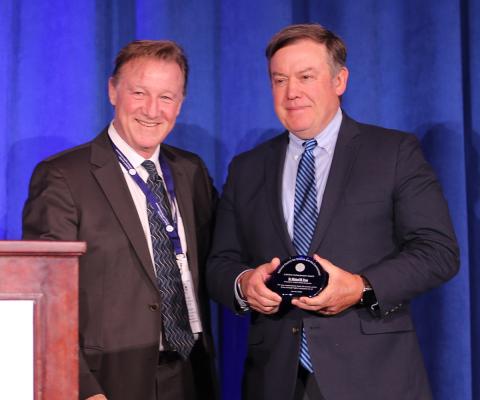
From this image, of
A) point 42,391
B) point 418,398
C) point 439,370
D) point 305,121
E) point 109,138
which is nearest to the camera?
point 42,391

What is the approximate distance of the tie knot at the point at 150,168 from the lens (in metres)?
2.06

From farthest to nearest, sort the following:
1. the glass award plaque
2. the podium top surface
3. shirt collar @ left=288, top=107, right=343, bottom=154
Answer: shirt collar @ left=288, top=107, right=343, bottom=154 → the glass award plaque → the podium top surface

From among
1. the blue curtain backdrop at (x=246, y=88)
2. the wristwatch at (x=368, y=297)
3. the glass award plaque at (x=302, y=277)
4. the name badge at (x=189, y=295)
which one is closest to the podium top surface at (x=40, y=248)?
the glass award plaque at (x=302, y=277)

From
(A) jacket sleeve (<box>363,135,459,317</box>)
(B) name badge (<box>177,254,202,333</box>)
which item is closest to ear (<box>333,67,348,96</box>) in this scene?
(A) jacket sleeve (<box>363,135,459,317</box>)

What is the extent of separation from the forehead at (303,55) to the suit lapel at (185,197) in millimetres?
451

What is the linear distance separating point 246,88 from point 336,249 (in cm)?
93

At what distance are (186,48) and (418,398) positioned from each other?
1397mm

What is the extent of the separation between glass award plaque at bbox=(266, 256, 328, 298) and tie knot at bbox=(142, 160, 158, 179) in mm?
566

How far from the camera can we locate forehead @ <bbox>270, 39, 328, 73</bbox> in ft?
6.39

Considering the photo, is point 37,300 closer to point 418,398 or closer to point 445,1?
point 418,398

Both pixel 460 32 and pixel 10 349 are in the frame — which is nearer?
pixel 10 349

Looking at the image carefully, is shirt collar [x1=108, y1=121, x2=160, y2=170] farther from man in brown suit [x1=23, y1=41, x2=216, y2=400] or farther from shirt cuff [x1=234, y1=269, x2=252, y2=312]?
shirt cuff [x1=234, y1=269, x2=252, y2=312]

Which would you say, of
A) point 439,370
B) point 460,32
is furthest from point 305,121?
point 439,370

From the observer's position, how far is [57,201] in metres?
1.85
